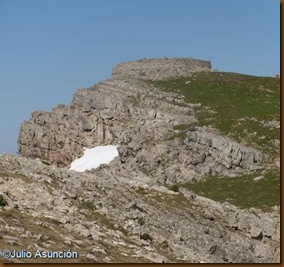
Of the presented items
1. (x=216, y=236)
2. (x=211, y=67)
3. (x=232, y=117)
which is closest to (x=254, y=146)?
(x=232, y=117)

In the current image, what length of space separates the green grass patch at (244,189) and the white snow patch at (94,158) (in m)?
18.6

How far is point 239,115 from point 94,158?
101 feet

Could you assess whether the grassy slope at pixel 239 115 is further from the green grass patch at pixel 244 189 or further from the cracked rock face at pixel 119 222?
the cracked rock face at pixel 119 222

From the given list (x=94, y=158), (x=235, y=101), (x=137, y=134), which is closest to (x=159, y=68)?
(x=235, y=101)

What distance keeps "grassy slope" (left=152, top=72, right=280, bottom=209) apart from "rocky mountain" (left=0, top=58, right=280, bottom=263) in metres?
0.43

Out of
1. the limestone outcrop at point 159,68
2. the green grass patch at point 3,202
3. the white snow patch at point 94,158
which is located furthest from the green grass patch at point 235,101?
the green grass patch at point 3,202

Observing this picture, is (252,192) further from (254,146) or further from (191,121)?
(191,121)

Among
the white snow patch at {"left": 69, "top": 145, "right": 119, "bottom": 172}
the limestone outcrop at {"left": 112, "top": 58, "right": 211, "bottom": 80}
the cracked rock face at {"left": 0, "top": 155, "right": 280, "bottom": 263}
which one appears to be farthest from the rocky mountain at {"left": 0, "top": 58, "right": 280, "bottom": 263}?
the white snow patch at {"left": 69, "top": 145, "right": 119, "bottom": 172}

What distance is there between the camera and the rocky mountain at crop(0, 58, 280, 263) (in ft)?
121

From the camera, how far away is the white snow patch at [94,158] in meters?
96.5

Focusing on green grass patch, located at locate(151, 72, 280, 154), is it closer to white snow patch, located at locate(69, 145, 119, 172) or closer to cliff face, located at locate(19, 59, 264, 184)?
cliff face, located at locate(19, 59, 264, 184)

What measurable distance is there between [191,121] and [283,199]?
3072 inches

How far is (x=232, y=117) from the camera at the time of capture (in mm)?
108250

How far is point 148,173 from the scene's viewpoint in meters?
89.7
